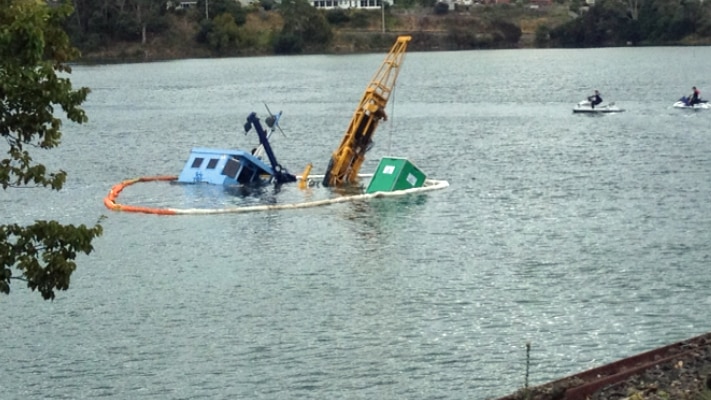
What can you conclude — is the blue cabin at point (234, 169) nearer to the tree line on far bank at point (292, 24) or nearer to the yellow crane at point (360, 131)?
the yellow crane at point (360, 131)

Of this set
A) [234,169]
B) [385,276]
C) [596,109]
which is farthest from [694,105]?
[385,276]

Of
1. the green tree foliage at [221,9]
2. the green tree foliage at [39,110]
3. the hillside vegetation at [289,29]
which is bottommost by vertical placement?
the hillside vegetation at [289,29]

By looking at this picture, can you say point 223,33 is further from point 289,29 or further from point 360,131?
point 360,131

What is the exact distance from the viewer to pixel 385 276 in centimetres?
3600

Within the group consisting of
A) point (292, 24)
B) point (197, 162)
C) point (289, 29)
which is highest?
point (197, 162)

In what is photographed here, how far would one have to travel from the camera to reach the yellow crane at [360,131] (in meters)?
50.8

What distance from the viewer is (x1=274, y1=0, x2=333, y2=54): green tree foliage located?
189 metres

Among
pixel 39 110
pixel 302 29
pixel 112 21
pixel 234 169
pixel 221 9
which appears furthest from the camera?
pixel 221 9

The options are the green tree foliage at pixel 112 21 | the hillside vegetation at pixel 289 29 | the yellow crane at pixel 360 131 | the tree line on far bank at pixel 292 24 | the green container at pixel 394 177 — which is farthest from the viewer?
the hillside vegetation at pixel 289 29

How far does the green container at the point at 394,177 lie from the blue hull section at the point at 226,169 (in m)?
4.81

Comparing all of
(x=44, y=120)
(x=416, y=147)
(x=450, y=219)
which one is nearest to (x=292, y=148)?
(x=416, y=147)

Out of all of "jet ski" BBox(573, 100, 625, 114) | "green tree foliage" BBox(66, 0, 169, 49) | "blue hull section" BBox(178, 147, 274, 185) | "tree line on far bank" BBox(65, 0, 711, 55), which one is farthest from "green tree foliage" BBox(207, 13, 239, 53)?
"blue hull section" BBox(178, 147, 274, 185)

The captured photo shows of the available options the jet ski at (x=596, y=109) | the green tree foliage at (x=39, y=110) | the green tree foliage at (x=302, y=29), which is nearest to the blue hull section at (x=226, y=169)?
the green tree foliage at (x=39, y=110)

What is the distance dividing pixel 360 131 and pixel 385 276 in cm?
1595
